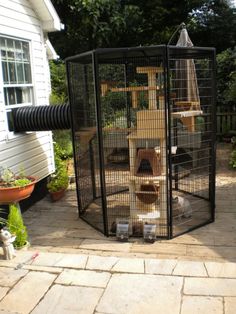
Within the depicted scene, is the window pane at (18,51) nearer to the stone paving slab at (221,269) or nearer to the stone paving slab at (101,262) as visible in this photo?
the stone paving slab at (101,262)

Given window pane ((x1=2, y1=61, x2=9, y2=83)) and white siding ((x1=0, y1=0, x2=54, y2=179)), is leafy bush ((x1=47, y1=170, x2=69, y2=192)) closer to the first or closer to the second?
white siding ((x1=0, y1=0, x2=54, y2=179))

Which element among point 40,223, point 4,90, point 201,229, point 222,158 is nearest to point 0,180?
point 40,223

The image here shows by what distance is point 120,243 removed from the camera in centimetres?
452

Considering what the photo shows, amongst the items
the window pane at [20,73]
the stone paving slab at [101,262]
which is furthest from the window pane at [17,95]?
the stone paving slab at [101,262]

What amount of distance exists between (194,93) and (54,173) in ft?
9.94

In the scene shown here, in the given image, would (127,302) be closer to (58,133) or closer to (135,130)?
(135,130)

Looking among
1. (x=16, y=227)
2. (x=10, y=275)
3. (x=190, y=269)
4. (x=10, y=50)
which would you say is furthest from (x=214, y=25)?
(x=10, y=275)

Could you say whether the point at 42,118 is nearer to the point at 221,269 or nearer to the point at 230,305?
the point at 221,269

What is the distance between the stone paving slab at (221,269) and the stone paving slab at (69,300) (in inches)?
42.6

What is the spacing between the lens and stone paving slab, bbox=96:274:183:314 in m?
3.11

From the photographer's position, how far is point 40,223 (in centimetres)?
534

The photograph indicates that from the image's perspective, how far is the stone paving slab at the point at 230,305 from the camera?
300cm

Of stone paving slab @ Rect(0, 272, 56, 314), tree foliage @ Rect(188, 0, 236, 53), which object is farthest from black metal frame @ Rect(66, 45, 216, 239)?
tree foliage @ Rect(188, 0, 236, 53)

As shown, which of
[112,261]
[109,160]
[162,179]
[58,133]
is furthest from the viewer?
[58,133]
